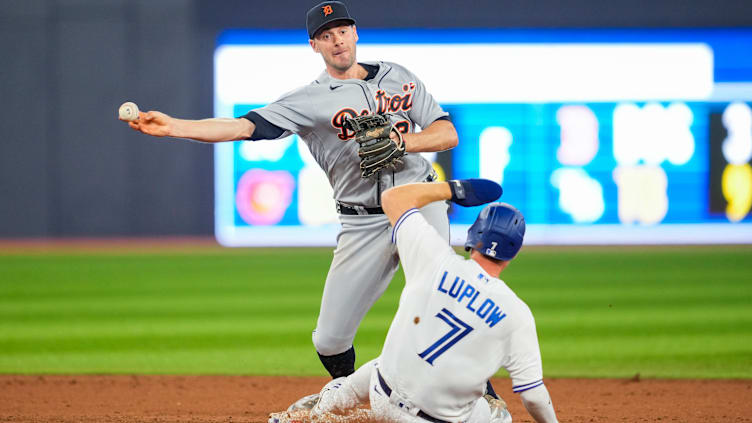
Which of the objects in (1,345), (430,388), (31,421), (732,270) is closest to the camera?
(430,388)

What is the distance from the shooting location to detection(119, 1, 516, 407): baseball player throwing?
3.99 metres

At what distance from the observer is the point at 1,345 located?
7184 millimetres

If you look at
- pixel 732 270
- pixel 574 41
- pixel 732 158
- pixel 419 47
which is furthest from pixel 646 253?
pixel 419 47

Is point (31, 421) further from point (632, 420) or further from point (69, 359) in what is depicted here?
point (632, 420)

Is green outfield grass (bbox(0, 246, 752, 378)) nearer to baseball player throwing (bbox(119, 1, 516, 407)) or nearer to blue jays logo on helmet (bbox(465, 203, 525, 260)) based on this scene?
baseball player throwing (bbox(119, 1, 516, 407))

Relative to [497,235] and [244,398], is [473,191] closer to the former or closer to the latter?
[497,235]

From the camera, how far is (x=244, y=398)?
5285 mm

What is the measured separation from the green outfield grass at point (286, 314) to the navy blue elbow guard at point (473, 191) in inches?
115

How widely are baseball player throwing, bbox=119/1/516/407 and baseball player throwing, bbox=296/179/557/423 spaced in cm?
74

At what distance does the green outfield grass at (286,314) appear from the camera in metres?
6.56

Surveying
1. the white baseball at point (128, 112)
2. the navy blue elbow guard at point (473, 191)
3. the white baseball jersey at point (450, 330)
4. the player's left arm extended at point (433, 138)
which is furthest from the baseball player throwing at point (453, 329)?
the white baseball at point (128, 112)

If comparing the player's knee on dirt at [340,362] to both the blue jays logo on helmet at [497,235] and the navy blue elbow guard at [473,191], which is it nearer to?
the navy blue elbow guard at [473,191]

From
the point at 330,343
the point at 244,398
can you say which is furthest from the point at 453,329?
the point at 244,398

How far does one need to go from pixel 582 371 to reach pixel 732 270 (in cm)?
580
